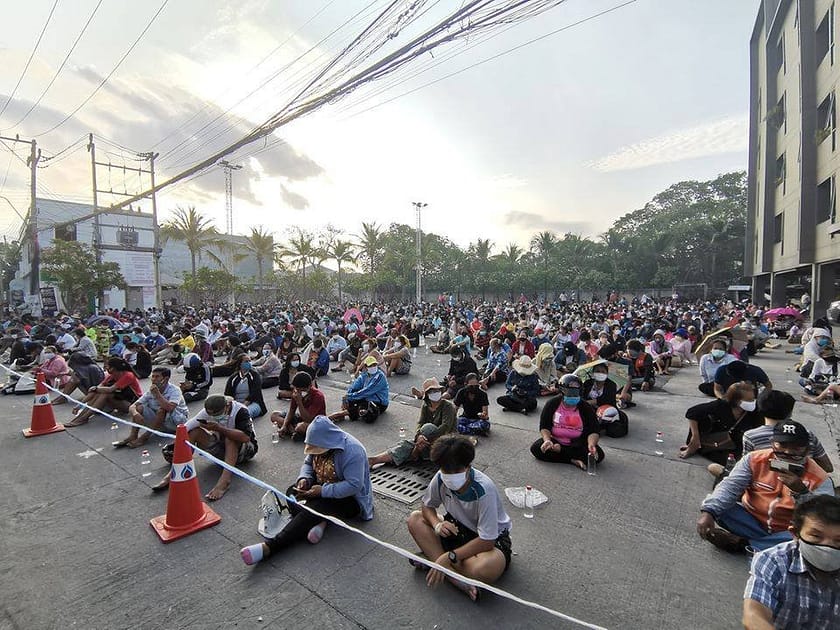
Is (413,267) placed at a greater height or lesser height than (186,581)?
greater

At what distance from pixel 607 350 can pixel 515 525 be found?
6288 mm

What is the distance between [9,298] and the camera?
34.4 metres

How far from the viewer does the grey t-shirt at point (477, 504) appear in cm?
280

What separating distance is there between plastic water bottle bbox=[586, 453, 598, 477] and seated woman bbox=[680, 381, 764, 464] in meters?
1.16

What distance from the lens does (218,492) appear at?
14.1ft

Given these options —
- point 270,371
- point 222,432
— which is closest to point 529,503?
point 222,432

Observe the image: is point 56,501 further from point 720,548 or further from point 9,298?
point 9,298

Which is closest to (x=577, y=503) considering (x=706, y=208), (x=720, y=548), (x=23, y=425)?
(x=720, y=548)

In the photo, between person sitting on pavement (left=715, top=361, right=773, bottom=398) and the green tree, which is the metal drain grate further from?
the green tree

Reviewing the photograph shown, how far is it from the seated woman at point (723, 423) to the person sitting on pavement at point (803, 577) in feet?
10.4

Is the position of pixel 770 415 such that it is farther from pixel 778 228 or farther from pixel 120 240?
pixel 120 240

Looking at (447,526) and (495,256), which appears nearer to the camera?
(447,526)

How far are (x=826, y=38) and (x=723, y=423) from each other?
2127 centimetres

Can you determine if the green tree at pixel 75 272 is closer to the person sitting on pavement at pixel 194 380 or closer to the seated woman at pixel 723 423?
the person sitting on pavement at pixel 194 380
